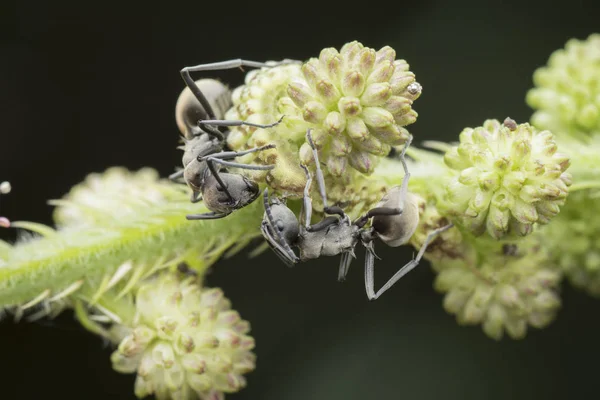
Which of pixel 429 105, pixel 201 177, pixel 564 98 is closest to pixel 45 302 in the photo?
pixel 201 177

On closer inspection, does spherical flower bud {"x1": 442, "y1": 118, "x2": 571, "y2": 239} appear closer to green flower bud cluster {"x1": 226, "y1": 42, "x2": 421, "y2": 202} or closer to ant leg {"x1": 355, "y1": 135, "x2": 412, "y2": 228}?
ant leg {"x1": 355, "y1": 135, "x2": 412, "y2": 228}

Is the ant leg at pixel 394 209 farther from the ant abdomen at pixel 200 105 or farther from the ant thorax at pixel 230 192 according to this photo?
the ant abdomen at pixel 200 105

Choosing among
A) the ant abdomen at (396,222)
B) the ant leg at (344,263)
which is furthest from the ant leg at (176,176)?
the ant abdomen at (396,222)

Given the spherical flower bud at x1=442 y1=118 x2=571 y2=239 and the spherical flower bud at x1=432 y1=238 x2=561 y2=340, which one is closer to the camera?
the spherical flower bud at x1=442 y1=118 x2=571 y2=239

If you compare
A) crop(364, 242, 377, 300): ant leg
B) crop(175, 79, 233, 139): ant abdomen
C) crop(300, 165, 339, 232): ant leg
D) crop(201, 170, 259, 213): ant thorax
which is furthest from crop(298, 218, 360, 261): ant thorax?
crop(175, 79, 233, 139): ant abdomen

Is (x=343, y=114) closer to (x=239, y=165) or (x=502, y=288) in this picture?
(x=239, y=165)

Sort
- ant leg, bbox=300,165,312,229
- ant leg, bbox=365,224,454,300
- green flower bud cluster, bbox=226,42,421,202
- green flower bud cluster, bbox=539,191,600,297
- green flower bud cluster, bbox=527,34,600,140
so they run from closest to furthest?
green flower bud cluster, bbox=226,42,421,202, ant leg, bbox=300,165,312,229, ant leg, bbox=365,224,454,300, green flower bud cluster, bbox=539,191,600,297, green flower bud cluster, bbox=527,34,600,140
